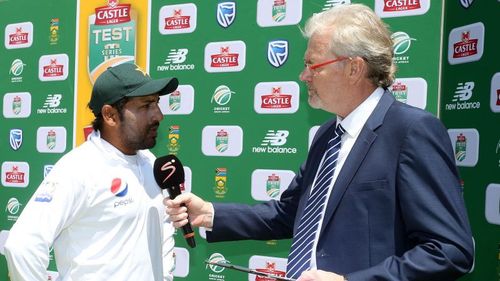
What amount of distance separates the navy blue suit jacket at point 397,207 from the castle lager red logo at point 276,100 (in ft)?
4.69

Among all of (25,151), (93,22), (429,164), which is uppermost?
(93,22)

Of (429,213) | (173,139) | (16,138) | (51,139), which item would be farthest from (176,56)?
(429,213)

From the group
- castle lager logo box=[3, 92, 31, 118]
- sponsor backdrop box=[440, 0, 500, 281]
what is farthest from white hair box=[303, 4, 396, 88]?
castle lager logo box=[3, 92, 31, 118]

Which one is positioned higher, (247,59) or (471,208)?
(247,59)

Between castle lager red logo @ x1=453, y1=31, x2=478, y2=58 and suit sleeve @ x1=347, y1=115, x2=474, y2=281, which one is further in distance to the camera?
castle lager red logo @ x1=453, y1=31, x2=478, y2=58

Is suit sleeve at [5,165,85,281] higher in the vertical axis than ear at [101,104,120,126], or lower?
lower

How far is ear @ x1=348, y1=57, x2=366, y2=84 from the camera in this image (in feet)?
4.46

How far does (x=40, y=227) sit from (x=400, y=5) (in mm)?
1829

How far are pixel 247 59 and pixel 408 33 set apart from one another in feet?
2.80

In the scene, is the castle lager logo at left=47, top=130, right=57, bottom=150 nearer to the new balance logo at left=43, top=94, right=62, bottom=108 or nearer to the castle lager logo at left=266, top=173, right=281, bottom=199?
the new balance logo at left=43, top=94, right=62, bottom=108

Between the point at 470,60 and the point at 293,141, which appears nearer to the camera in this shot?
the point at 470,60

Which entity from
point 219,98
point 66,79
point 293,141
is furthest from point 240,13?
point 66,79

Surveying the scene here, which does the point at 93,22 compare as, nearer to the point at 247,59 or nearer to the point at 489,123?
the point at 247,59

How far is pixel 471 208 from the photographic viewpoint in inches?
89.0
